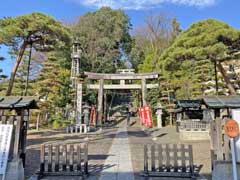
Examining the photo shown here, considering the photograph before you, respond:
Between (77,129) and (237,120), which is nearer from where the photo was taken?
(237,120)

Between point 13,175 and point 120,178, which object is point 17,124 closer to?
point 13,175

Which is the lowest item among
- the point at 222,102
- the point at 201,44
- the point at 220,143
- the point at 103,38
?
the point at 220,143

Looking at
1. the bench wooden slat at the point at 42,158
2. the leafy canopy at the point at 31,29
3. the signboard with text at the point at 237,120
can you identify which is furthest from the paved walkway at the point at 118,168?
the leafy canopy at the point at 31,29

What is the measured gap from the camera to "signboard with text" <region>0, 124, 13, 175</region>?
4.59 meters

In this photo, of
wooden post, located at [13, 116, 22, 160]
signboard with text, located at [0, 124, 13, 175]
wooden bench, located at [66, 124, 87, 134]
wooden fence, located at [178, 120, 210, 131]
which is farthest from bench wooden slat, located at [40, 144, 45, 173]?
wooden bench, located at [66, 124, 87, 134]

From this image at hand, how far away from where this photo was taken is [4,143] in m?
4.68

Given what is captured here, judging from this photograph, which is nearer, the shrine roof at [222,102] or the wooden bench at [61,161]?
the shrine roof at [222,102]

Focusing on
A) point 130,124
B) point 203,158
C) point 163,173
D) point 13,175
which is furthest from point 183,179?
point 130,124

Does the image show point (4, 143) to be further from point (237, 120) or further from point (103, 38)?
point (103, 38)

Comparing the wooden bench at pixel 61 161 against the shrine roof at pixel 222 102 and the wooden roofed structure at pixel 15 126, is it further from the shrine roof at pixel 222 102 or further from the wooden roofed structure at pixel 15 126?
the shrine roof at pixel 222 102

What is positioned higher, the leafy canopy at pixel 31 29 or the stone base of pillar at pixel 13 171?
the leafy canopy at pixel 31 29

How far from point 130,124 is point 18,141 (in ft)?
73.4

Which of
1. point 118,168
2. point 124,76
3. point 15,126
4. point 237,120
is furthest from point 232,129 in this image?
point 124,76

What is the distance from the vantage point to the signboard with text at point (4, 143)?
181 inches
